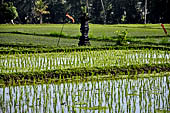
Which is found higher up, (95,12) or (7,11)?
(7,11)

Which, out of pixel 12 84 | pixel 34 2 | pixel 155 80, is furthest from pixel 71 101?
pixel 34 2

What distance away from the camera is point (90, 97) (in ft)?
25.2

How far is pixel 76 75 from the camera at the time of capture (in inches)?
403

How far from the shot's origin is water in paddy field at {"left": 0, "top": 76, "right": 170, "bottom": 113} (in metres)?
6.75

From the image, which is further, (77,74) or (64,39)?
(64,39)

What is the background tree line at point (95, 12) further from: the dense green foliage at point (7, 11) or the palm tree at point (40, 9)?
the dense green foliage at point (7, 11)

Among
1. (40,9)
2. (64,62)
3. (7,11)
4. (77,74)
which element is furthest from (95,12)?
(77,74)

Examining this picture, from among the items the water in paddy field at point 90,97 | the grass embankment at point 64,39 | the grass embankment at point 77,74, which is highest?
the water in paddy field at point 90,97

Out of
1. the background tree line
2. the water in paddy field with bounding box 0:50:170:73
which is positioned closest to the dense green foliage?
the background tree line

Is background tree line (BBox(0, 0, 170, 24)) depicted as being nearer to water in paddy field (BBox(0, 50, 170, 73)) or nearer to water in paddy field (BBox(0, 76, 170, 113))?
water in paddy field (BBox(0, 50, 170, 73))

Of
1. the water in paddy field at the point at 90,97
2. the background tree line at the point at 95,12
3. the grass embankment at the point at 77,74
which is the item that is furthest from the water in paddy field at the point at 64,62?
the background tree line at the point at 95,12

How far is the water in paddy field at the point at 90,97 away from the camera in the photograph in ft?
22.1

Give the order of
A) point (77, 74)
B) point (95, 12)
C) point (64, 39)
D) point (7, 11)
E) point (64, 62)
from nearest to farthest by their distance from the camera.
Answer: point (77, 74)
point (64, 62)
point (64, 39)
point (7, 11)
point (95, 12)

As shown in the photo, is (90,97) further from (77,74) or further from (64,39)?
(64,39)
